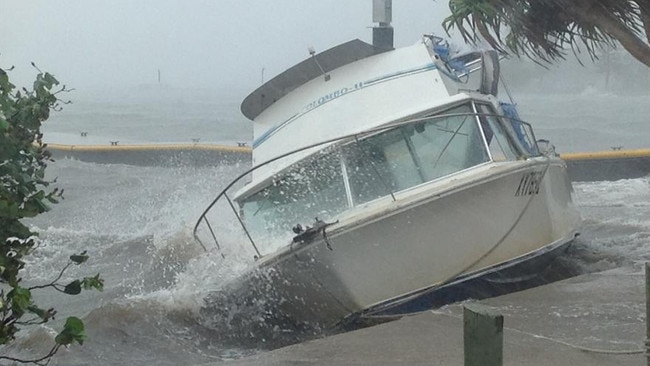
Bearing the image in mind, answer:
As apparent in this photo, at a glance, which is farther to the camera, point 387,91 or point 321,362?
point 387,91

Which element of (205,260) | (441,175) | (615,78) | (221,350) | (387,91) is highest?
(615,78)

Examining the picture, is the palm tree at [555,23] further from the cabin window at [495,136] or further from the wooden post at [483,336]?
the wooden post at [483,336]

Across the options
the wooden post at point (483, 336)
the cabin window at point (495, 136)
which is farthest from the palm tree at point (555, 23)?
the wooden post at point (483, 336)

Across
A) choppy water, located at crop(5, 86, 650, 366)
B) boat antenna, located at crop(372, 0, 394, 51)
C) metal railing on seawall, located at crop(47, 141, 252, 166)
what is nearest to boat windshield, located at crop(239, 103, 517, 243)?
choppy water, located at crop(5, 86, 650, 366)

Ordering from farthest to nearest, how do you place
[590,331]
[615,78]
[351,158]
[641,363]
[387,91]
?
[615,78]
[387,91]
[351,158]
[590,331]
[641,363]

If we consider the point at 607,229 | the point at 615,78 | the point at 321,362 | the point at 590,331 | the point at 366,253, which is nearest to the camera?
the point at 321,362

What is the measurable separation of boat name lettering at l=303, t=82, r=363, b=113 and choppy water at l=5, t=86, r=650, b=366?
154 cm

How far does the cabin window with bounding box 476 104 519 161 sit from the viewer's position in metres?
9.91

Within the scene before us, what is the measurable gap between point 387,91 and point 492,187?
5.41 feet

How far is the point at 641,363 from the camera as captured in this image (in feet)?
21.9

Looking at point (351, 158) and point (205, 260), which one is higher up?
point (351, 158)

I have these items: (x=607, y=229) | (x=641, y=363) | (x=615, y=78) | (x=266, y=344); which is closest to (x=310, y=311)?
(x=266, y=344)

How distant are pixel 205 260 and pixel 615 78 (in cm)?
9032

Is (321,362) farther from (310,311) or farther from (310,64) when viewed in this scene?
(310,64)
